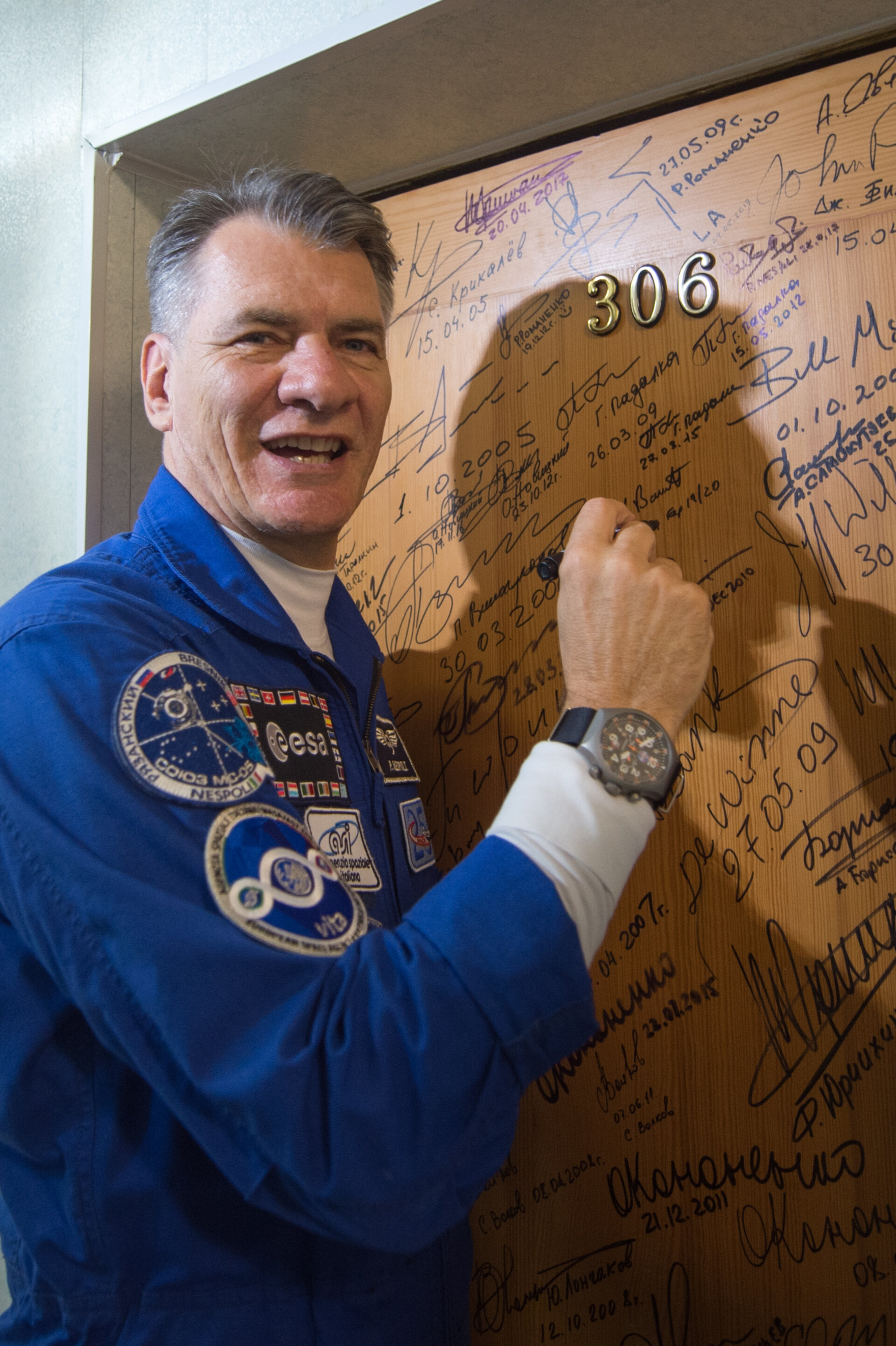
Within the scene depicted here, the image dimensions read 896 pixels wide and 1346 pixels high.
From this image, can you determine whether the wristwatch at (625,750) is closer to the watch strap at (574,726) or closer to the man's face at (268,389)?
the watch strap at (574,726)

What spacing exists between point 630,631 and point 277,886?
336 mm

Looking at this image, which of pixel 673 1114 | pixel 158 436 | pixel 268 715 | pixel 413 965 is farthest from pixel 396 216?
pixel 673 1114

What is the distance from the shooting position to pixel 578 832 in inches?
23.5

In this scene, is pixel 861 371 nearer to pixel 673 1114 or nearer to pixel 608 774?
pixel 608 774

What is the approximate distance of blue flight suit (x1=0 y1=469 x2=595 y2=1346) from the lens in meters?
0.52

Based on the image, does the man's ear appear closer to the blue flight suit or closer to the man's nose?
the man's nose

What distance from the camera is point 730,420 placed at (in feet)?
3.18

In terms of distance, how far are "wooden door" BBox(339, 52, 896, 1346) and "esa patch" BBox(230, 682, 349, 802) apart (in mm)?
318

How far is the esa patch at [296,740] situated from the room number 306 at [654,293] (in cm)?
56
